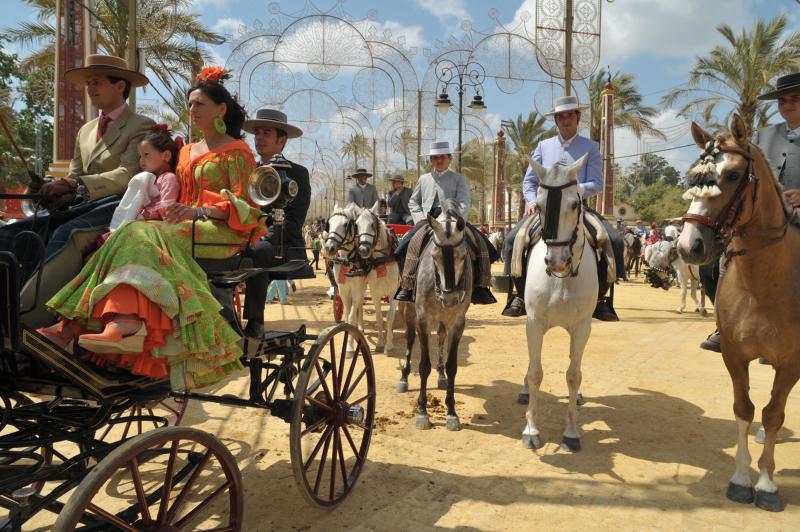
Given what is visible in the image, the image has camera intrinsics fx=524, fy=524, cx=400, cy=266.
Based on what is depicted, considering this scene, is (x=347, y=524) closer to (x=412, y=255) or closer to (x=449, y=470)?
(x=449, y=470)

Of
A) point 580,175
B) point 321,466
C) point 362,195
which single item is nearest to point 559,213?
point 580,175

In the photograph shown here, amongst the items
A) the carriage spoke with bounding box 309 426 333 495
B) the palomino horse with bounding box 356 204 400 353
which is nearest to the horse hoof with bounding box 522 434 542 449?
the carriage spoke with bounding box 309 426 333 495

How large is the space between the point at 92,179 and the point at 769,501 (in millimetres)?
4872

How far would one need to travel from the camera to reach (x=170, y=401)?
16.6 feet

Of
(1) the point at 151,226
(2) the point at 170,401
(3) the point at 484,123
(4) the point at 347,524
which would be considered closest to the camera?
(1) the point at 151,226

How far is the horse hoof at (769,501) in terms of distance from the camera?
3.62 metres

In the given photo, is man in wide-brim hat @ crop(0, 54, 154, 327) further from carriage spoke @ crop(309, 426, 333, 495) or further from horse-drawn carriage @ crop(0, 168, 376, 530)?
carriage spoke @ crop(309, 426, 333, 495)

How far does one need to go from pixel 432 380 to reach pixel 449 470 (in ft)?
8.85

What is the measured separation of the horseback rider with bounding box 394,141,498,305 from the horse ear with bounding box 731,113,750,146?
291 centimetres

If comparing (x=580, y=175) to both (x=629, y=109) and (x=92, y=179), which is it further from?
(x=629, y=109)

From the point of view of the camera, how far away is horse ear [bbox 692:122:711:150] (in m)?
3.51

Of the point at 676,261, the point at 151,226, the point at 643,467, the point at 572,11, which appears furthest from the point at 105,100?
the point at 676,261

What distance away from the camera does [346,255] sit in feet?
25.8

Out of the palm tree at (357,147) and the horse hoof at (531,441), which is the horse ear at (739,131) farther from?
the palm tree at (357,147)
